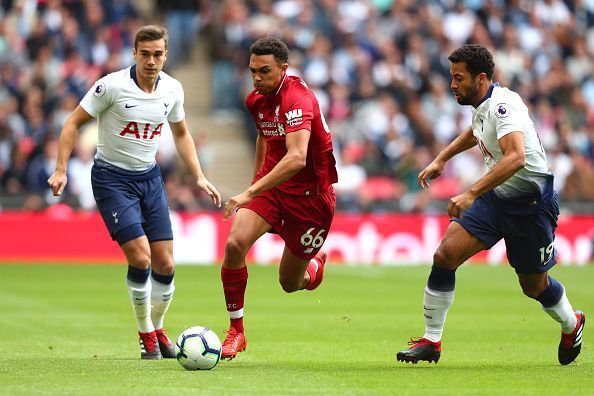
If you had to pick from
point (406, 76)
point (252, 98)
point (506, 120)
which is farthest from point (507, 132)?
point (406, 76)

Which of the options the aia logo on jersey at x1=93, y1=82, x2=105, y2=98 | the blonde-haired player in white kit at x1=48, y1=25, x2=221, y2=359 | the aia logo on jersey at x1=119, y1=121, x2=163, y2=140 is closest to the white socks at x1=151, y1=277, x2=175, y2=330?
the blonde-haired player in white kit at x1=48, y1=25, x2=221, y2=359

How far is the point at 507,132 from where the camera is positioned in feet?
29.6

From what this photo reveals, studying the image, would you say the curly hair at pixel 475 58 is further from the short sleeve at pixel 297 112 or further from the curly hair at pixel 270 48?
the curly hair at pixel 270 48

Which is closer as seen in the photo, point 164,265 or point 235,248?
point 235,248

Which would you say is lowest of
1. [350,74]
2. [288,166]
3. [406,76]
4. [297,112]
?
[406,76]

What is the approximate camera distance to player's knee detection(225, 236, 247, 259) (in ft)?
31.6

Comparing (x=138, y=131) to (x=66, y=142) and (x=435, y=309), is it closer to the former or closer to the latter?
(x=66, y=142)

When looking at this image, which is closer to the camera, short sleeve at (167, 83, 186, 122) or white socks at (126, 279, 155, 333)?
white socks at (126, 279, 155, 333)

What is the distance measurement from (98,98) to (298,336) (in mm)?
3564

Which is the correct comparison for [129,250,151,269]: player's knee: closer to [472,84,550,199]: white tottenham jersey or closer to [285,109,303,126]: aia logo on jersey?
[285,109,303,126]: aia logo on jersey

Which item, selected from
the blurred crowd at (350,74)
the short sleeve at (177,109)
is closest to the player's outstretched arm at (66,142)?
the short sleeve at (177,109)

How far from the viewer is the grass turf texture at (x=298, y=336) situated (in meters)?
8.38

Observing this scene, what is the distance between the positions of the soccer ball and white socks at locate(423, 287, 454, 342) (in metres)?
1.78

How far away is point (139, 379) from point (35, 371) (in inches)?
39.1
